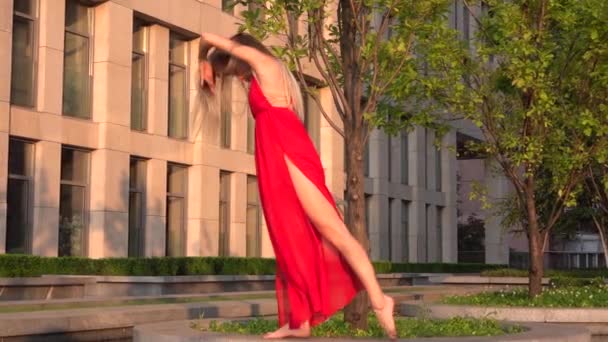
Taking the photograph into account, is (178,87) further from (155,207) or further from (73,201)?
(73,201)

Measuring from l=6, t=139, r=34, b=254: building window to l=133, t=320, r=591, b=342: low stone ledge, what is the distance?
1339cm

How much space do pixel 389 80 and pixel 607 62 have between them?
20.9 ft

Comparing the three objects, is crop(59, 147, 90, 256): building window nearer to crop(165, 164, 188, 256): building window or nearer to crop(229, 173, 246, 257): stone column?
crop(165, 164, 188, 256): building window

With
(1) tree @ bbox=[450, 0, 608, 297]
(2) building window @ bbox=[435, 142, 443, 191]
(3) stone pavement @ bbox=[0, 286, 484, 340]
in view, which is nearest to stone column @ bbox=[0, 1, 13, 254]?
(3) stone pavement @ bbox=[0, 286, 484, 340]

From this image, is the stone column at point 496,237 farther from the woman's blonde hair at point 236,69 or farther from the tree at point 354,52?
the woman's blonde hair at point 236,69

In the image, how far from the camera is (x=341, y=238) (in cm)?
759

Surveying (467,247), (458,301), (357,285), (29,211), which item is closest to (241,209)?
(29,211)

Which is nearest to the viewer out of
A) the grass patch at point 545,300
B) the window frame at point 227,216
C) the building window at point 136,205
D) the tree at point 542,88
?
the grass patch at point 545,300

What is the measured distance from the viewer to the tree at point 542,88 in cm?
1608

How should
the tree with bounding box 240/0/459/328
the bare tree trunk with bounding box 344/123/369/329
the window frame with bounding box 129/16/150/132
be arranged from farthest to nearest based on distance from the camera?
the window frame with bounding box 129/16/150/132 < the tree with bounding box 240/0/459/328 < the bare tree trunk with bounding box 344/123/369/329

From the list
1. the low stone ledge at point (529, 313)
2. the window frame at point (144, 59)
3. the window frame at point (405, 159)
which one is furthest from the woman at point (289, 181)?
the window frame at point (405, 159)

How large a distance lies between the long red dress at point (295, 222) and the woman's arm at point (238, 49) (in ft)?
0.73

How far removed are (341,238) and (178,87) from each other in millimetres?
22054

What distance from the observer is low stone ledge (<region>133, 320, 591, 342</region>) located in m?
8.41
